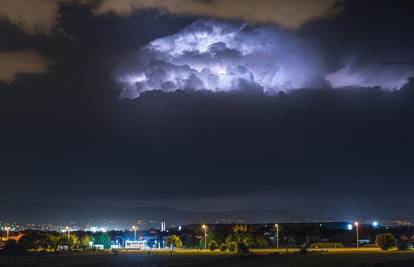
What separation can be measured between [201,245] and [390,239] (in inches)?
1633

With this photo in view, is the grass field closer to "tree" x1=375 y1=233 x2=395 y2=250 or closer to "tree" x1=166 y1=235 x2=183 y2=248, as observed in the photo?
"tree" x1=375 y1=233 x2=395 y2=250

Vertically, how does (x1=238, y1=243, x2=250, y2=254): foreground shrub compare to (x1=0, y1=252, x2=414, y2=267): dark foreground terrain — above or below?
above

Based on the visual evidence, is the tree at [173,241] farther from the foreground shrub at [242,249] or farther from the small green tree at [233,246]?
the foreground shrub at [242,249]

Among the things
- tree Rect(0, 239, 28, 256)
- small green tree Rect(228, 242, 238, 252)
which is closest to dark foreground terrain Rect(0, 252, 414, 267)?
tree Rect(0, 239, 28, 256)

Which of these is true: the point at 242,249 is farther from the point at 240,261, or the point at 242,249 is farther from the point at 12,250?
the point at 12,250

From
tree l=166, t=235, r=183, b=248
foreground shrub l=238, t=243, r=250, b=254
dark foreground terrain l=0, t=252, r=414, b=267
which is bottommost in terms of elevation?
dark foreground terrain l=0, t=252, r=414, b=267

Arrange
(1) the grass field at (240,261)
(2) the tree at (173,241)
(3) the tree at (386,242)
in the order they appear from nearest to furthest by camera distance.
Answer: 1. (1) the grass field at (240,261)
2. (3) the tree at (386,242)
3. (2) the tree at (173,241)

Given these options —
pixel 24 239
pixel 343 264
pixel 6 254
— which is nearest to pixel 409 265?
pixel 343 264

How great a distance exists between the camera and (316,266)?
65.1 meters

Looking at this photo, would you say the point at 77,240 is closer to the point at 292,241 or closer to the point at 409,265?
the point at 292,241

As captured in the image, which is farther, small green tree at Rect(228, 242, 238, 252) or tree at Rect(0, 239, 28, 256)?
small green tree at Rect(228, 242, 238, 252)

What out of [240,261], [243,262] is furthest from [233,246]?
[243,262]

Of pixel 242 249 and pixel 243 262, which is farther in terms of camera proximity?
pixel 242 249

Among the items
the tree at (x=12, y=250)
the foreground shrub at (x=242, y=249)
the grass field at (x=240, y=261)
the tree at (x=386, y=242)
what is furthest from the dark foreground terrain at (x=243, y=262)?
the tree at (x=386, y=242)
